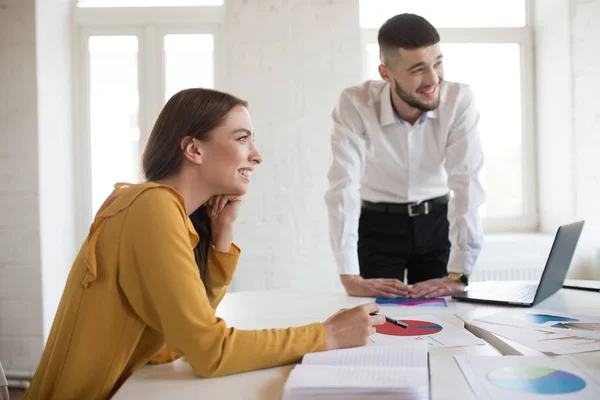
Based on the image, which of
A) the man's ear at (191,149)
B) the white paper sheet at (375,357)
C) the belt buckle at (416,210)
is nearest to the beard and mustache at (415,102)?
the belt buckle at (416,210)

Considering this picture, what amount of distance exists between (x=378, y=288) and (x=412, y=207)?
18.4 inches

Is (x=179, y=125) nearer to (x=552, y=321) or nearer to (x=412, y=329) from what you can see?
(x=412, y=329)

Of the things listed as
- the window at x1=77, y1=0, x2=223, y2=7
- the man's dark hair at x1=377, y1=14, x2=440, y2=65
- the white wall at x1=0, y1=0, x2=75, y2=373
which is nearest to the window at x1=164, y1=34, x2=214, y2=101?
the window at x1=77, y1=0, x2=223, y2=7

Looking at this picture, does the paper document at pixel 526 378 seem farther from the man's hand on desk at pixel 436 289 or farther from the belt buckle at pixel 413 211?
the belt buckle at pixel 413 211

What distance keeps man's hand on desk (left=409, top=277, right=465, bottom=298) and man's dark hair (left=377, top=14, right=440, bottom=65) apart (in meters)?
0.77

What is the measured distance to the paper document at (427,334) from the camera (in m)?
1.19

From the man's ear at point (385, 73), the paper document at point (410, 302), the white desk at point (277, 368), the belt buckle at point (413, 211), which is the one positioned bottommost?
the white desk at point (277, 368)

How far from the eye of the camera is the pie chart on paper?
127 cm

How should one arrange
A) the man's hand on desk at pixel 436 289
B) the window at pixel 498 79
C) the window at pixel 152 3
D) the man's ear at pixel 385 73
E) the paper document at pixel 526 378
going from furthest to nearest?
the window at pixel 498 79 < the window at pixel 152 3 < the man's ear at pixel 385 73 < the man's hand on desk at pixel 436 289 < the paper document at pixel 526 378

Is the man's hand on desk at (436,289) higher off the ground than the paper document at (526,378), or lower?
higher

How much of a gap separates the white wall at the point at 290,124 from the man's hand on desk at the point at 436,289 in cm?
148

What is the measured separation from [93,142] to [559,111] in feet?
8.84

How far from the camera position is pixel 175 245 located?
1041 millimetres

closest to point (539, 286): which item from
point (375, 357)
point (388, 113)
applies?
point (375, 357)
